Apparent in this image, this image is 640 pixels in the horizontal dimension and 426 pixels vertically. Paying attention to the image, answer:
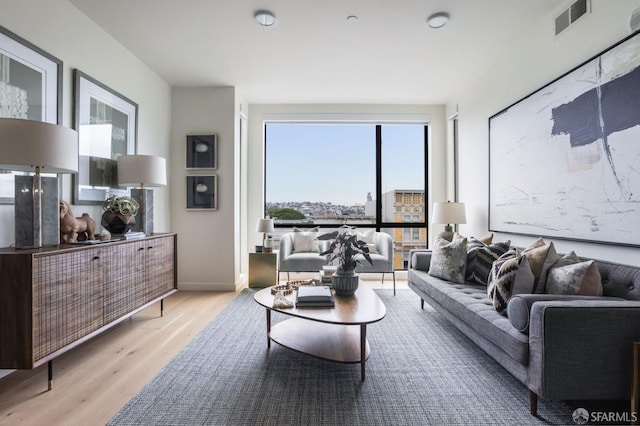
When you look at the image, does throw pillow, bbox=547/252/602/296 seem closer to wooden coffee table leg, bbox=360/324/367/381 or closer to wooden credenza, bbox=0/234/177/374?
wooden coffee table leg, bbox=360/324/367/381

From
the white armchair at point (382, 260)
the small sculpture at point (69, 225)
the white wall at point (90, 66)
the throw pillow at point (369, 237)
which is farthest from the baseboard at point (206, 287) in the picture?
the small sculpture at point (69, 225)

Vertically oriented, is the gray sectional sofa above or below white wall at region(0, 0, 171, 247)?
below

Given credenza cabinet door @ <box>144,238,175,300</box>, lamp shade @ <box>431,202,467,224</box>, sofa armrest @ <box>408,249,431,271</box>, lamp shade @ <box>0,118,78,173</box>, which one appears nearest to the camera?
lamp shade @ <box>0,118,78,173</box>

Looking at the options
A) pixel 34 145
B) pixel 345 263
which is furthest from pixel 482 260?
pixel 34 145

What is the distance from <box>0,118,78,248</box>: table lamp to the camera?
177cm

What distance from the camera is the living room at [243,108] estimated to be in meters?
2.33

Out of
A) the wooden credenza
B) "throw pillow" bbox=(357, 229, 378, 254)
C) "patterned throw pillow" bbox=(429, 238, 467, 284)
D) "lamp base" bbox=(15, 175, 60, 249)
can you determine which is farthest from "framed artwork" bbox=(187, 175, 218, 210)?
"patterned throw pillow" bbox=(429, 238, 467, 284)

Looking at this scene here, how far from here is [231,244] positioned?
432 cm

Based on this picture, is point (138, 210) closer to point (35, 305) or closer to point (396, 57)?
point (35, 305)

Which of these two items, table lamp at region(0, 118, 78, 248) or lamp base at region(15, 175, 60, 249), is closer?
table lamp at region(0, 118, 78, 248)

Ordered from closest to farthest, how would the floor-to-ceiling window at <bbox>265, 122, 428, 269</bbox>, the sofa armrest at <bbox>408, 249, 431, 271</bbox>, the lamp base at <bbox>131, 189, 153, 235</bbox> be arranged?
the lamp base at <bbox>131, 189, 153, 235</bbox> → the sofa armrest at <bbox>408, 249, 431, 271</bbox> → the floor-to-ceiling window at <bbox>265, 122, 428, 269</bbox>

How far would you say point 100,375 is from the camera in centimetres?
211

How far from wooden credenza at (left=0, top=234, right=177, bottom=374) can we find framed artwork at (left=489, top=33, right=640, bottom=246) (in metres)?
3.50

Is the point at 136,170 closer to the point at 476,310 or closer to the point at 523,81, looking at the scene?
the point at 476,310
